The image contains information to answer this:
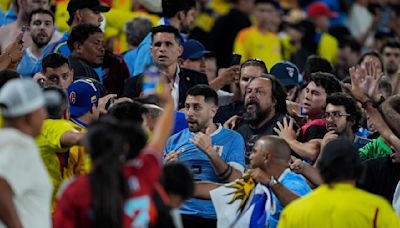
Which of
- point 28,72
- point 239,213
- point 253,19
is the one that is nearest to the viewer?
point 239,213

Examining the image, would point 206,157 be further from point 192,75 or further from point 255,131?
point 192,75

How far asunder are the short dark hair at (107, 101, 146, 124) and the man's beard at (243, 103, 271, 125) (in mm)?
2730

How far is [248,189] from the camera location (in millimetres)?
10961

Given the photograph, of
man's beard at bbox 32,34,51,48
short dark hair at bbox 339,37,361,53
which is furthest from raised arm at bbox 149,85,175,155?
short dark hair at bbox 339,37,361,53

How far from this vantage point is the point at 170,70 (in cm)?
1327

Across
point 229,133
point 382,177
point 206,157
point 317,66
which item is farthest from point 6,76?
point 317,66

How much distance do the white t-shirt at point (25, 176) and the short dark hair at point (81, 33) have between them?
5414 mm

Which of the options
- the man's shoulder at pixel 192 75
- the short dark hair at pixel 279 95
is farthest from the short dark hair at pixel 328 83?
the man's shoulder at pixel 192 75

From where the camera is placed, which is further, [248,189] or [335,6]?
[335,6]

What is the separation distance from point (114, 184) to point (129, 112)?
1.96 metres

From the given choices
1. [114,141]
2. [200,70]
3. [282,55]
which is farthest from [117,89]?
[114,141]

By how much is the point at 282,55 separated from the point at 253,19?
196 centimetres

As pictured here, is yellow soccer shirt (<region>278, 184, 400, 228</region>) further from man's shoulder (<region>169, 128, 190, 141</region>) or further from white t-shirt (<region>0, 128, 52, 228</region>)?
man's shoulder (<region>169, 128, 190, 141</region>)

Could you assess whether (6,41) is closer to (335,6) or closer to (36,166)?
(36,166)
